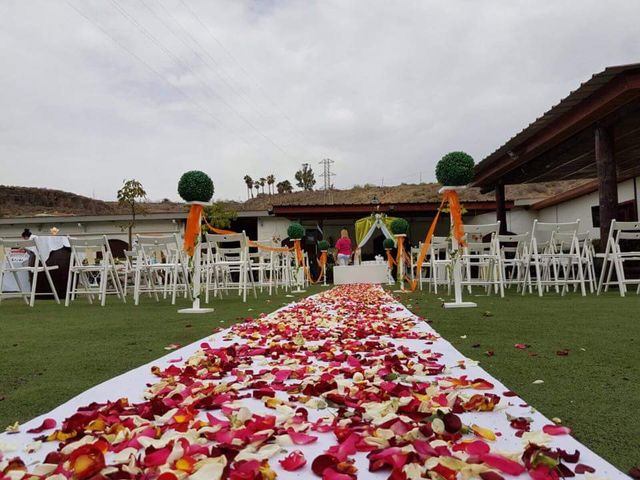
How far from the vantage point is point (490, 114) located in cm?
1830

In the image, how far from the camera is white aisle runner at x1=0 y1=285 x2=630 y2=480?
1.12 m

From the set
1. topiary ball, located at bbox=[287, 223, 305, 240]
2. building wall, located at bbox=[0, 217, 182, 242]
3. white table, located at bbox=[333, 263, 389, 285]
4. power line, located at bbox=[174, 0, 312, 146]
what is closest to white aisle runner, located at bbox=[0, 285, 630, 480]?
topiary ball, located at bbox=[287, 223, 305, 240]

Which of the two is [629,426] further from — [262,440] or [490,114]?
[490,114]

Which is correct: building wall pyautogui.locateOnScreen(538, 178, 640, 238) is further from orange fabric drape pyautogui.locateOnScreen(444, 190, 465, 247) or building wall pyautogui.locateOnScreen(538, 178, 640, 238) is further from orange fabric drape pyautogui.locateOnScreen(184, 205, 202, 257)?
orange fabric drape pyautogui.locateOnScreen(184, 205, 202, 257)

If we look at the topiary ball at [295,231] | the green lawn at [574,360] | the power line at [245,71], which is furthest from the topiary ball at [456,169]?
the power line at [245,71]

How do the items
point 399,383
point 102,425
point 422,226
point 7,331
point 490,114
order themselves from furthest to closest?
1. point 422,226
2. point 490,114
3. point 7,331
4. point 399,383
5. point 102,425

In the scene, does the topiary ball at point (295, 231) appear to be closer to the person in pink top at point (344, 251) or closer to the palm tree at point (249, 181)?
the person in pink top at point (344, 251)

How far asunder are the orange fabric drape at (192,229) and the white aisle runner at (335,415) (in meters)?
2.84

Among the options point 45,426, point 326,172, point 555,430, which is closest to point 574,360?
point 555,430

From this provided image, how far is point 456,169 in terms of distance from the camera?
5.09m

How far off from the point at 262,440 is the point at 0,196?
168ft

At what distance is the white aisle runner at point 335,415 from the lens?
1.12m

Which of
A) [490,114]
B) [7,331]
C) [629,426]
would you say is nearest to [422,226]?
[490,114]

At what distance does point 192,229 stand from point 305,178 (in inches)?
2063
